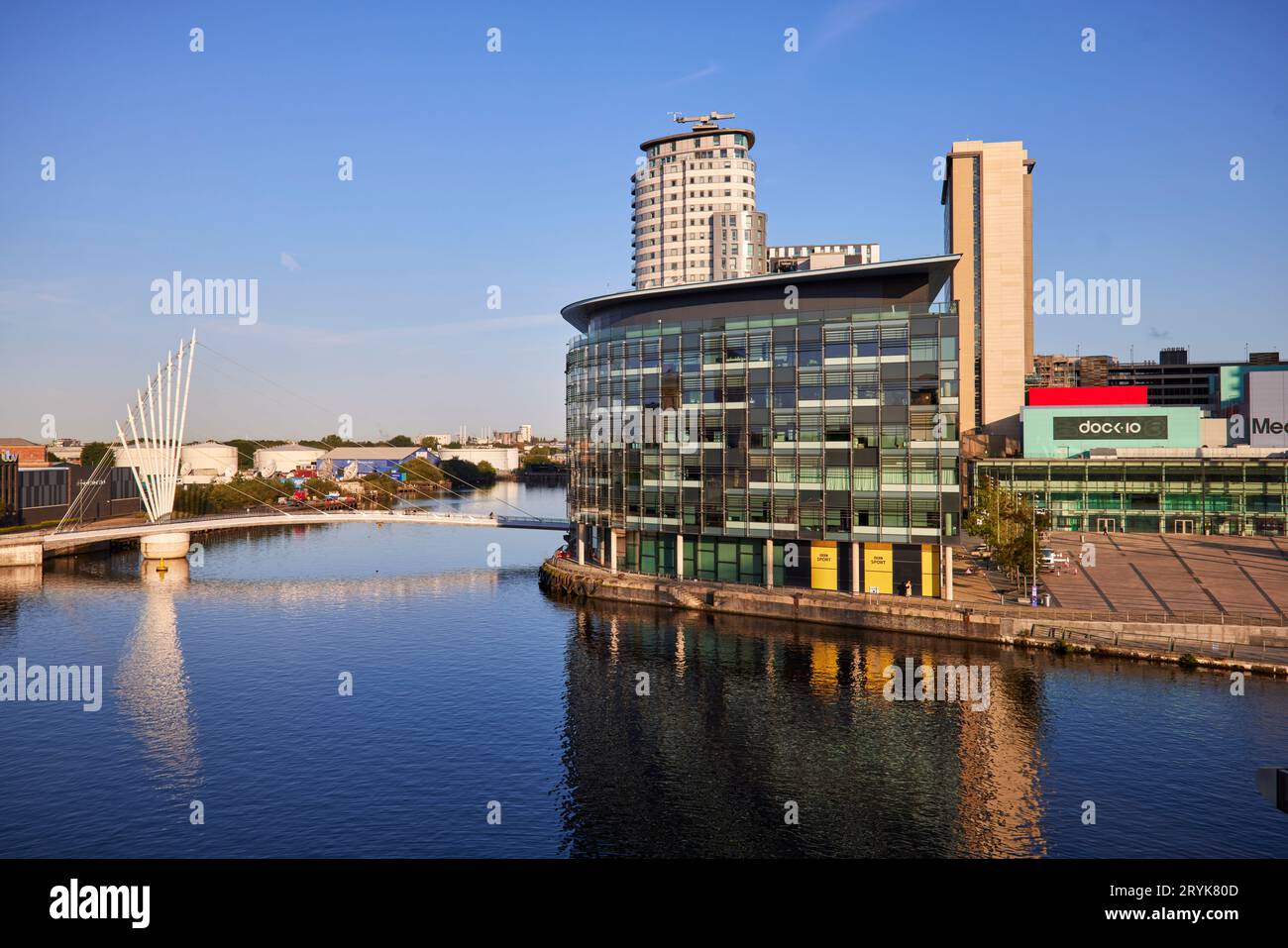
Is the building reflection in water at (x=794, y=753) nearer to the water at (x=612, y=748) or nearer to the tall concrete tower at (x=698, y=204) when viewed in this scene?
the water at (x=612, y=748)

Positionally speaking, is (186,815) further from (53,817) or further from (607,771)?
(607,771)

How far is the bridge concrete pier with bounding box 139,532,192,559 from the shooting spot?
105 meters

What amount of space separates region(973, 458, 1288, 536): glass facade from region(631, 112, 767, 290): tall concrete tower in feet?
280

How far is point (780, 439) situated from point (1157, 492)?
55725 millimetres

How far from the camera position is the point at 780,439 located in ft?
220

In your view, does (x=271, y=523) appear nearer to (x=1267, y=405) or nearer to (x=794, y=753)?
(x=794, y=753)

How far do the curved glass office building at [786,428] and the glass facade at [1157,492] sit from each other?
4227cm

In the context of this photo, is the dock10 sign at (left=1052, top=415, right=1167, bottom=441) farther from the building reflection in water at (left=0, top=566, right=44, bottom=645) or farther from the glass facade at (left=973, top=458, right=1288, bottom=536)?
the building reflection in water at (left=0, top=566, right=44, bottom=645)

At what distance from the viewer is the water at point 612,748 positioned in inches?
1230

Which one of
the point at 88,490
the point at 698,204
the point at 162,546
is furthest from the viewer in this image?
the point at 698,204

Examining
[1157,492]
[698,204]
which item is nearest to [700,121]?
[698,204]

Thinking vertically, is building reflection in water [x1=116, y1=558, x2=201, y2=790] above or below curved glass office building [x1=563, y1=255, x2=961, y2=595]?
below

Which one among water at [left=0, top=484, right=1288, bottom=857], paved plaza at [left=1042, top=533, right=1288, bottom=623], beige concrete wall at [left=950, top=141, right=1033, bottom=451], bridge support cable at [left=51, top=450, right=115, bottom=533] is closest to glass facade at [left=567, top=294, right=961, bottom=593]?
water at [left=0, top=484, right=1288, bottom=857]
